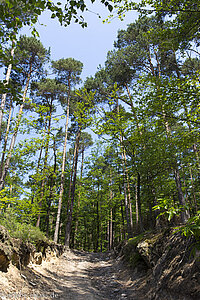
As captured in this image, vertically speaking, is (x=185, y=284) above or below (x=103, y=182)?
below

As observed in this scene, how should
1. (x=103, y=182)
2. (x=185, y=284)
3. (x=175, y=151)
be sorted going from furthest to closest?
1. (x=103, y=182)
2. (x=175, y=151)
3. (x=185, y=284)

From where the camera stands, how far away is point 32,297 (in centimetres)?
455

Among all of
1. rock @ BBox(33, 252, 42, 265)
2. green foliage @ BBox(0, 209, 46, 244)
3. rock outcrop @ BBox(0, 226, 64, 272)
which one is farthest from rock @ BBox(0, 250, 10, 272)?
rock @ BBox(33, 252, 42, 265)

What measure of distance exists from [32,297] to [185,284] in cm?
364

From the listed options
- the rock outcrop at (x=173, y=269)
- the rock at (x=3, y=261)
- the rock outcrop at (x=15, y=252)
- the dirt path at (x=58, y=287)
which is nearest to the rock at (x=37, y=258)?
the rock outcrop at (x=15, y=252)

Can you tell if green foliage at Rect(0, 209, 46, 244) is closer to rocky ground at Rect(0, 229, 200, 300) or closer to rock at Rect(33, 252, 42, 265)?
rocky ground at Rect(0, 229, 200, 300)

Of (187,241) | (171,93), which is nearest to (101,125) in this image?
(171,93)

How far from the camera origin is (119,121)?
326 inches

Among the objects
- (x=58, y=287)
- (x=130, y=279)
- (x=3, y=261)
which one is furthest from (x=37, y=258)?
(x=130, y=279)

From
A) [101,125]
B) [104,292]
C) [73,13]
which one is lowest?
[104,292]

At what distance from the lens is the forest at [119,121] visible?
4.61 meters

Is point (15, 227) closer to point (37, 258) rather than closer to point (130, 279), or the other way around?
point (37, 258)

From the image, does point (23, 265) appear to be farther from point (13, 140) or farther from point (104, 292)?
point (13, 140)

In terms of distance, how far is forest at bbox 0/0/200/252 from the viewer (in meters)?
4.61
